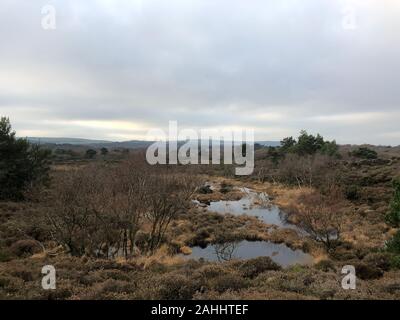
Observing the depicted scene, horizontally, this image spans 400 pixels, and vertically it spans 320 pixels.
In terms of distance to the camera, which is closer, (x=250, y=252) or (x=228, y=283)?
(x=228, y=283)

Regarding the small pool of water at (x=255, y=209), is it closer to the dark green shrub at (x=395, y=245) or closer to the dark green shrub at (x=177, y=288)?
the dark green shrub at (x=395, y=245)

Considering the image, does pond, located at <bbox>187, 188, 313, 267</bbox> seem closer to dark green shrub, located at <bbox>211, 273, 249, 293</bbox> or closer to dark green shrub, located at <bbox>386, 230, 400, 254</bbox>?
dark green shrub, located at <bbox>386, 230, 400, 254</bbox>

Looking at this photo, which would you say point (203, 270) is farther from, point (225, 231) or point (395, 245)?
point (225, 231)

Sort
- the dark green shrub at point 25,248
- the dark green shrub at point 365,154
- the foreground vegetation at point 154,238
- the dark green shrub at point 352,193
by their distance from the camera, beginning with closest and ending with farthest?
the foreground vegetation at point 154,238 → the dark green shrub at point 25,248 → the dark green shrub at point 352,193 → the dark green shrub at point 365,154

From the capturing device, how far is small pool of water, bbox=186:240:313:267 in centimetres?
2119

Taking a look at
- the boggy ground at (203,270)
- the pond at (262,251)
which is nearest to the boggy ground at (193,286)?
the boggy ground at (203,270)

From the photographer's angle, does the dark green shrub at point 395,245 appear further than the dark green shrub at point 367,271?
No

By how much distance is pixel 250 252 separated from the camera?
2294cm

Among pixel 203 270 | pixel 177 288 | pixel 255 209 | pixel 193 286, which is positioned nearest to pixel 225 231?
pixel 255 209

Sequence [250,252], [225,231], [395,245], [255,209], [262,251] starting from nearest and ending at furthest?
[395,245]
[250,252]
[262,251]
[225,231]
[255,209]

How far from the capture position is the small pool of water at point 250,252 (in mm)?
21188

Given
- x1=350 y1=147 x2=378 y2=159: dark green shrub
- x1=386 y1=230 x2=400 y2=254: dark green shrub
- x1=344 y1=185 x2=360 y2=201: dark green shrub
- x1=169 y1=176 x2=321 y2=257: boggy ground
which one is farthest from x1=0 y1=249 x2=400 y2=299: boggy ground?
x1=350 y1=147 x2=378 y2=159: dark green shrub
